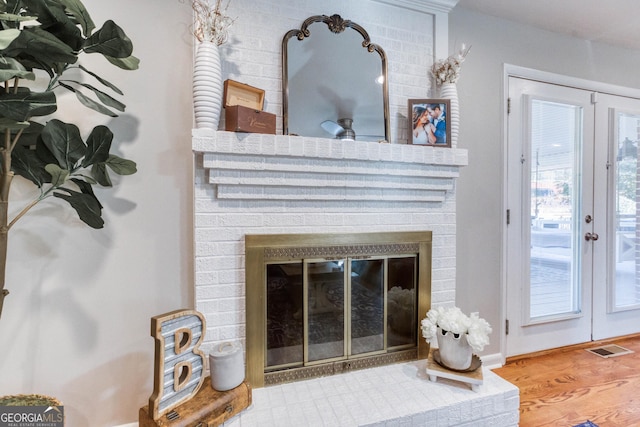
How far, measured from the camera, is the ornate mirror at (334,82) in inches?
67.2

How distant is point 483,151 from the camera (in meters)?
2.23

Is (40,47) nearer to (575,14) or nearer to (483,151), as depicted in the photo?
(483,151)

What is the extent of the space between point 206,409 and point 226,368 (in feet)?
0.56

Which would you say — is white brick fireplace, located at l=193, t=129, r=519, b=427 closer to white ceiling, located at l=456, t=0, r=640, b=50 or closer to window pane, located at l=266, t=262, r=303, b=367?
window pane, located at l=266, t=262, r=303, b=367

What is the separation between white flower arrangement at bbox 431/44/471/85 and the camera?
1.87 m

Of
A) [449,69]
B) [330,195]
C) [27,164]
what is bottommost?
[330,195]

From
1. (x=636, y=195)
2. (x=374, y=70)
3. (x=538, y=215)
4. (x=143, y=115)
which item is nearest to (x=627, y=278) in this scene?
(x=636, y=195)

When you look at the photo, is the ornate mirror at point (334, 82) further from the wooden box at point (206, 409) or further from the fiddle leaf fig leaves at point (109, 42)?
the wooden box at point (206, 409)

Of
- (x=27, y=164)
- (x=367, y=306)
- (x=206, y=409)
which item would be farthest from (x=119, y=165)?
(x=367, y=306)

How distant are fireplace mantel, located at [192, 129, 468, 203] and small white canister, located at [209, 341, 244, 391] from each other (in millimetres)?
730

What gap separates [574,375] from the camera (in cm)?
218

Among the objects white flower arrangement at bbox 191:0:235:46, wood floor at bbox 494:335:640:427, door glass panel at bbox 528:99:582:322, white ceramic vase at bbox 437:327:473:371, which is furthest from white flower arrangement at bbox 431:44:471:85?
wood floor at bbox 494:335:640:427

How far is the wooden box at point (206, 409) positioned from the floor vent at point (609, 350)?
2.74 meters

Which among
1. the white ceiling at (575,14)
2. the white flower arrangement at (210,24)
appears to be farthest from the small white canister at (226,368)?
the white ceiling at (575,14)
